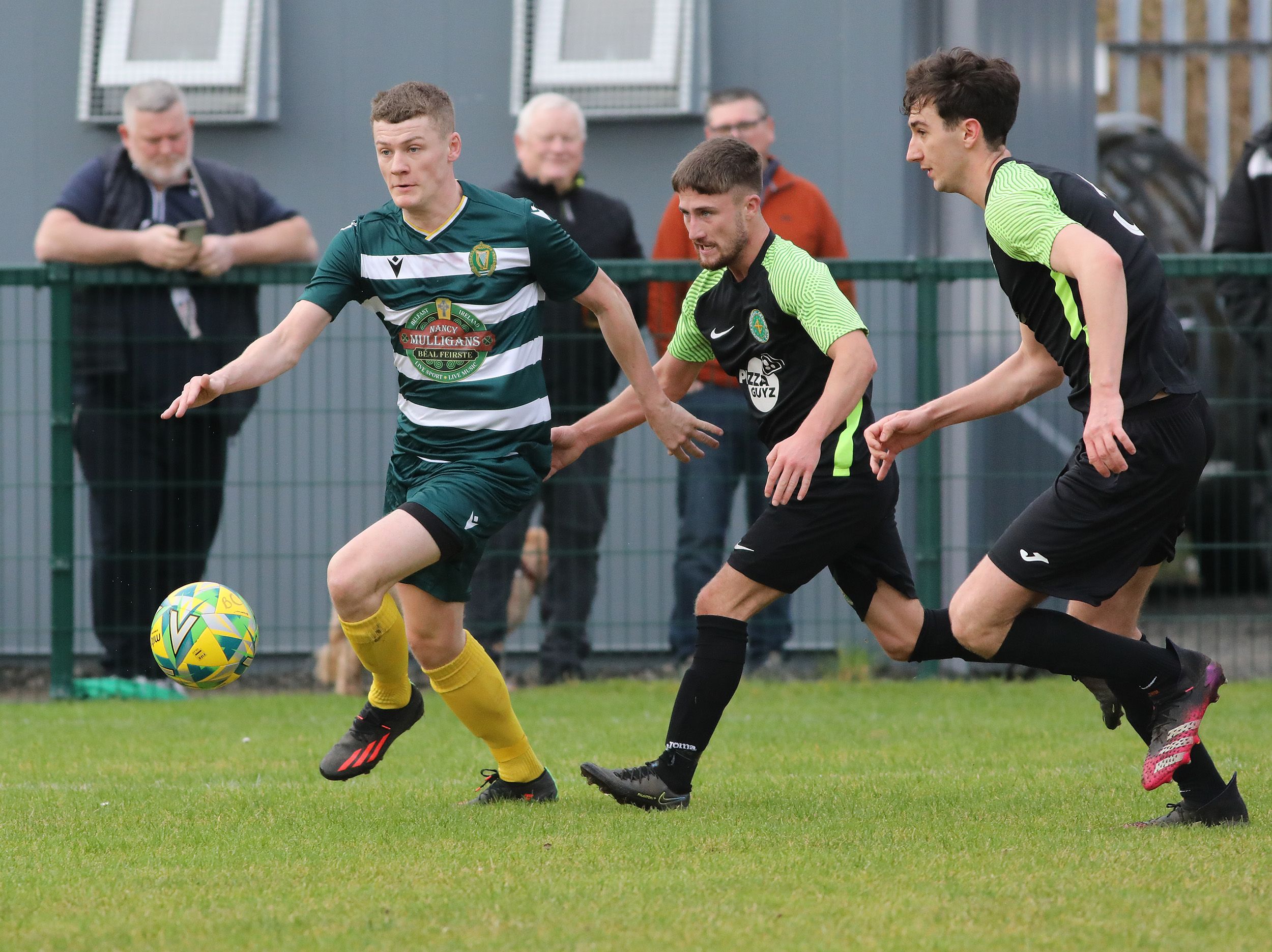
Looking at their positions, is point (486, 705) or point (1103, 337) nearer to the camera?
point (1103, 337)

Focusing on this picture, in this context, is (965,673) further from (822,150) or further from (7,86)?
(7,86)

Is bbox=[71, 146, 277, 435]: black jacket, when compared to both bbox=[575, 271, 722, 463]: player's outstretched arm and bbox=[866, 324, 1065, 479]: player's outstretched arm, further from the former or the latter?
bbox=[866, 324, 1065, 479]: player's outstretched arm

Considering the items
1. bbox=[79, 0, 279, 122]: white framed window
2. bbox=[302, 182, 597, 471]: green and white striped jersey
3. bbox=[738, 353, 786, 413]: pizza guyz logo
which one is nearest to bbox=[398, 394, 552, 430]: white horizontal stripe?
bbox=[302, 182, 597, 471]: green and white striped jersey

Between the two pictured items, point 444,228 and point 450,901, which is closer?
point 450,901

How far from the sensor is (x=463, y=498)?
5.11 meters

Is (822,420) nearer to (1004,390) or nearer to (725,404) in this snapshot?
(1004,390)

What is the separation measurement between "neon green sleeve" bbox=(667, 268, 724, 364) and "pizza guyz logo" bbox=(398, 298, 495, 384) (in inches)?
24.0

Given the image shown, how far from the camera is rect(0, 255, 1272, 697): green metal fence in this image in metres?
8.36

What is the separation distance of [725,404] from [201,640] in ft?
12.1

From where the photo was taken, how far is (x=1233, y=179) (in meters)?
9.13

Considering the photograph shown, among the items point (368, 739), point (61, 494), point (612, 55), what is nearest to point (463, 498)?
point (368, 739)

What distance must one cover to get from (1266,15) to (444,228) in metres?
14.6

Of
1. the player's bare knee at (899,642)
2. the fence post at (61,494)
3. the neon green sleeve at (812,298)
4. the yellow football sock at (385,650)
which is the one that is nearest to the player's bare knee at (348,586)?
the yellow football sock at (385,650)

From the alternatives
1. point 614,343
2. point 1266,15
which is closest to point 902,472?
point 614,343
